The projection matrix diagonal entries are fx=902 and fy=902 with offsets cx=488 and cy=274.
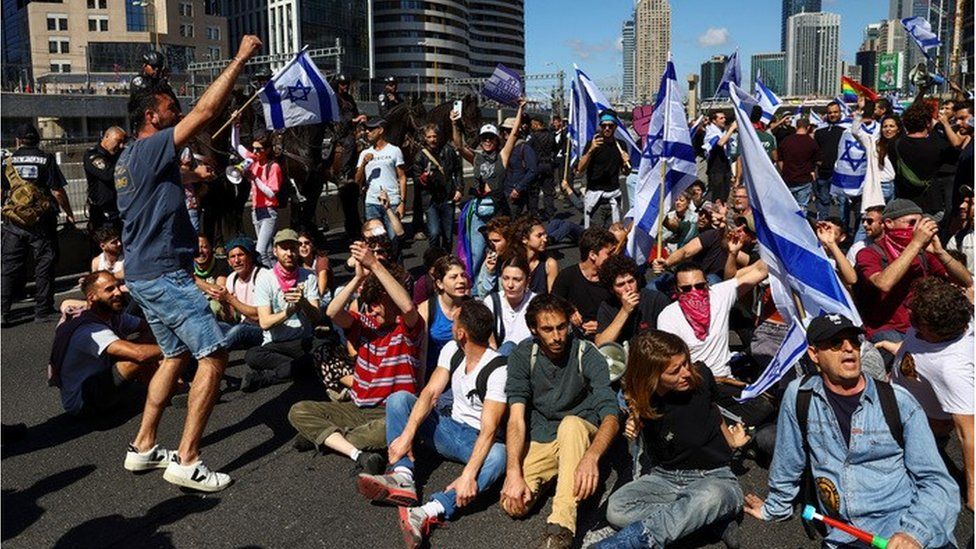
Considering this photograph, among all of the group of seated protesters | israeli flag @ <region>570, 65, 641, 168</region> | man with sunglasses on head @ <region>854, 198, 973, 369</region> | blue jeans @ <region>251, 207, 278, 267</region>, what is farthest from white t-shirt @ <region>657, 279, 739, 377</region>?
blue jeans @ <region>251, 207, 278, 267</region>

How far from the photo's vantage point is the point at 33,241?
8773 mm

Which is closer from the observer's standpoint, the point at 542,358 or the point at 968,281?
the point at 542,358

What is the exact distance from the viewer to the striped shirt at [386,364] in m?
5.36

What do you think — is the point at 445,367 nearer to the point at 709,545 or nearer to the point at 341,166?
the point at 709,545

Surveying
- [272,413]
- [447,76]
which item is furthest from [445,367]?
[447,76]

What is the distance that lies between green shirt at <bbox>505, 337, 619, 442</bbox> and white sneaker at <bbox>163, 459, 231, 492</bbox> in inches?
62.5

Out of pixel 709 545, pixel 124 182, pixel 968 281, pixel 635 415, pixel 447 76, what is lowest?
pixel 709 545

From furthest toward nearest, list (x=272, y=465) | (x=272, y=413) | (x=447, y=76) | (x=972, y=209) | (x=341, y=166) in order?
(x=447, y=76) < (x=341, y=166) < (x=972, y=209) < (x=272, y=413) < (x=272, y=465)

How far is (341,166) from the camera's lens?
508 inches

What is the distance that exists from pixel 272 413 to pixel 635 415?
276 centimetres

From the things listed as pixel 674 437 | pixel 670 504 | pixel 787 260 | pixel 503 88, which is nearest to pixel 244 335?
pixel 674 437

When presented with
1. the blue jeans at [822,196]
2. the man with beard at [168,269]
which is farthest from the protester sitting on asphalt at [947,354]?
the blue jeans at [822,196]

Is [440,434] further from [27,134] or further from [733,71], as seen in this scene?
[733,71]

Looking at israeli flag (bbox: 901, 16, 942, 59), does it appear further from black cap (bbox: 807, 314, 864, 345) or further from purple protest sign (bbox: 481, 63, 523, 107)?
black cap (bbox: 807, 314, 864, 345)
